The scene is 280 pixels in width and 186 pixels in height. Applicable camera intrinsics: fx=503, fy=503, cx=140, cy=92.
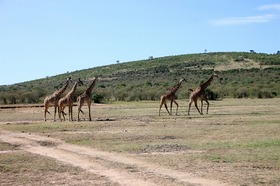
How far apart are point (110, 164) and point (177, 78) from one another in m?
74.9

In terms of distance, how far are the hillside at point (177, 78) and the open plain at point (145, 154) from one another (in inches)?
1152

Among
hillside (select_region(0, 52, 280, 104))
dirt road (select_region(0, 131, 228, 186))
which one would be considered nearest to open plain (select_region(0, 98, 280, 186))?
dirt road (select_region(0, 131, 228, 186))

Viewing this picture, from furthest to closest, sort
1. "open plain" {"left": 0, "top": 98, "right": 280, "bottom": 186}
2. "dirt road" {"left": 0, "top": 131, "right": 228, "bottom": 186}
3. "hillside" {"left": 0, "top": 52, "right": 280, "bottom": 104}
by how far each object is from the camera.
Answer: "hillside" {"left": 0, "top": 52, "right": 280, "bottom": 104}, "open plain" {"left": 0, "top": 98, "right": 280, "bottom": 186}, "dirt road" {"left": 0, "top": 131, "right": 228, "bottom": 186}

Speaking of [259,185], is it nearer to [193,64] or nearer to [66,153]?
[66,153]

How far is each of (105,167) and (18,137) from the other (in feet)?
28.0

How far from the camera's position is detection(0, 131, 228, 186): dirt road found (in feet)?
36.7

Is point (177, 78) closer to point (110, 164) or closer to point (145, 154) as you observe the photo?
point (145, 154)

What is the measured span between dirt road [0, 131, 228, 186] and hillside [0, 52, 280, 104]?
33.1m

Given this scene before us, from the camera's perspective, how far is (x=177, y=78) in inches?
3457

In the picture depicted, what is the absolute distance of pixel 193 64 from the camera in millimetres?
105375

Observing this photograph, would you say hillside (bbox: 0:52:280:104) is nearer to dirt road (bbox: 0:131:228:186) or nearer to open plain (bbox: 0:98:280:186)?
open plain (bbox: 0:98:280:186)

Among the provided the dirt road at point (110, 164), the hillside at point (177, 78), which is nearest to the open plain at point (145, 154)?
the dirt road at point (110, 164)

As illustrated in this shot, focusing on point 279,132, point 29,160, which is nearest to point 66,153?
point 29,160

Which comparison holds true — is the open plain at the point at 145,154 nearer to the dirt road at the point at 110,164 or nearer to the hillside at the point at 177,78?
the dirt road at the point at 110,164
